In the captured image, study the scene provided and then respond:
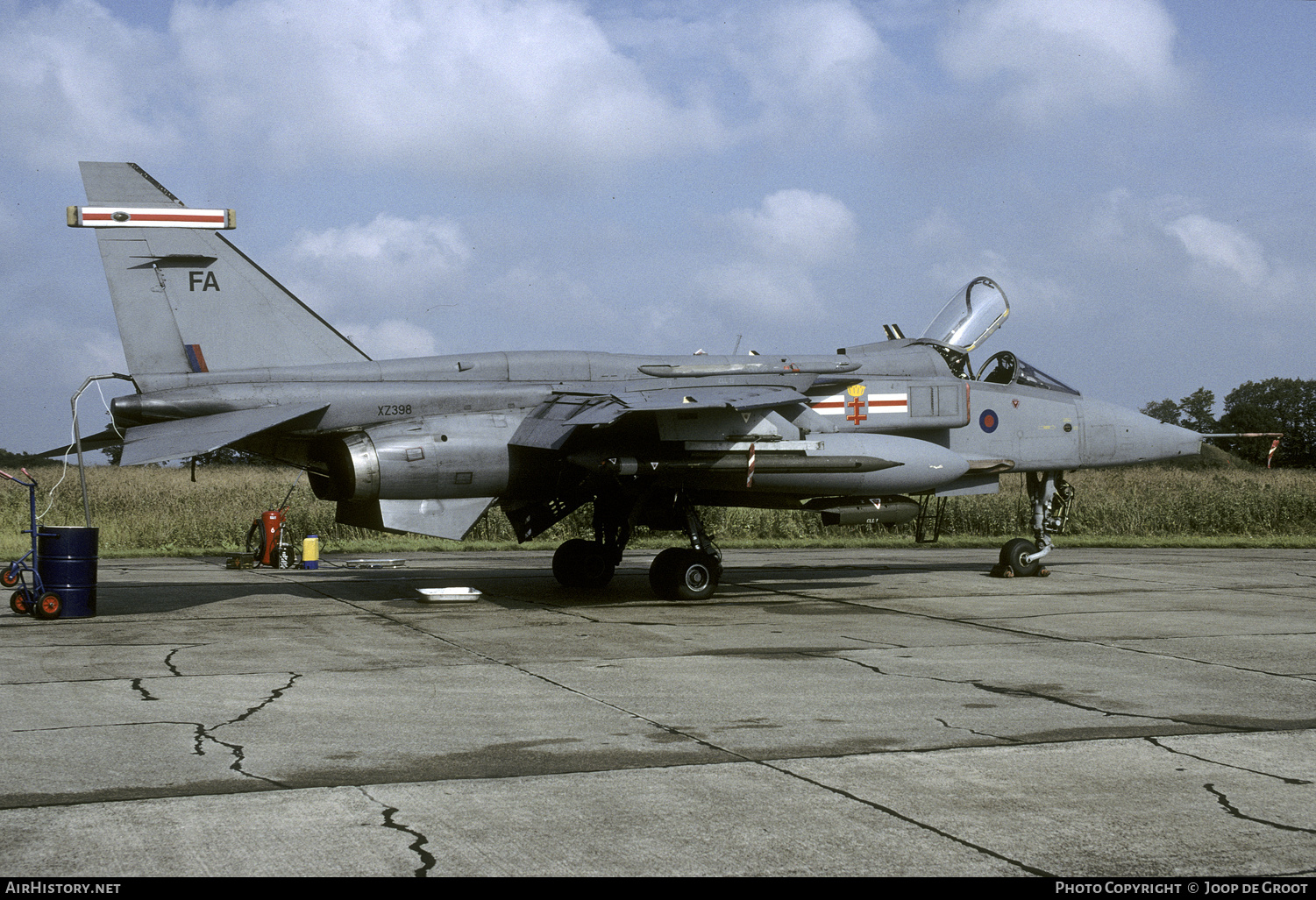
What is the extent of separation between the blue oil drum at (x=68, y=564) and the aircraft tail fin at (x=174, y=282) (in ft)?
6.44

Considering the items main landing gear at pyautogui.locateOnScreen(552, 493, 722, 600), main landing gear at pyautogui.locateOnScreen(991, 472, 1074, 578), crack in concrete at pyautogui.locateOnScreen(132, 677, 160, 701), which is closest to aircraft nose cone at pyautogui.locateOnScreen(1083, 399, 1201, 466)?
main landing gear at pyautogui.locateOnScreen(991, 472, 1074, 578)

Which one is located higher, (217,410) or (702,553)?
(217,410)

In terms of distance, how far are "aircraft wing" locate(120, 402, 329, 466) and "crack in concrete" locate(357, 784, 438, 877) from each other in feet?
23.2

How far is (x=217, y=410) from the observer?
40.5 ft

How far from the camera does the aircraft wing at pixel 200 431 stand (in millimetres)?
11188

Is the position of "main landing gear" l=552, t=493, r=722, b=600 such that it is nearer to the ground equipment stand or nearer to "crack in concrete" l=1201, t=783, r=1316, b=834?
the ground equipment stand

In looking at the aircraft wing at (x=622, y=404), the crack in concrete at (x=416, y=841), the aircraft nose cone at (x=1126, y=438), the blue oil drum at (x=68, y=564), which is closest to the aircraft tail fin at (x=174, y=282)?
the blue oil drum at (x=68, y=564)

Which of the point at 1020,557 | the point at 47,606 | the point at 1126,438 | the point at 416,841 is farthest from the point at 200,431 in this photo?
the point at 1126,438

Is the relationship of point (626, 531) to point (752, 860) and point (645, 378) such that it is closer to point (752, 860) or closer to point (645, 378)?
point (645, 378)

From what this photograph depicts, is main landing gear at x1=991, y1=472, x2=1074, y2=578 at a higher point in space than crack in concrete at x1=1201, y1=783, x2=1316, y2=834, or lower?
higher

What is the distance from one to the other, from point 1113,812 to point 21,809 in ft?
15.4

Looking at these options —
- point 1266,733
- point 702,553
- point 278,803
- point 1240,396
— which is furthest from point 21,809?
point 1240,396

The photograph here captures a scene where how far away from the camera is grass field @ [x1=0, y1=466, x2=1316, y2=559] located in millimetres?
24031
